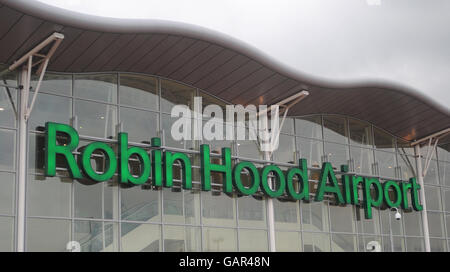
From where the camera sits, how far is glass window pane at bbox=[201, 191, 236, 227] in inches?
728

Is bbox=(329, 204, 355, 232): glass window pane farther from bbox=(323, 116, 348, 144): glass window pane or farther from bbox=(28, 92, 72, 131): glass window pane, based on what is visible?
bbox=(28, 92, 72, 131): glass window pane

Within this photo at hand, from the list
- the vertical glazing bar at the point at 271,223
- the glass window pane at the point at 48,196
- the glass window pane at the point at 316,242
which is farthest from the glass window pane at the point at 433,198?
the glass window pane at the point at 48,196

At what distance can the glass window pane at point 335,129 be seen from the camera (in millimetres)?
22672

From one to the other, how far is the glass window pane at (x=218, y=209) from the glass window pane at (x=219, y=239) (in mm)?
208

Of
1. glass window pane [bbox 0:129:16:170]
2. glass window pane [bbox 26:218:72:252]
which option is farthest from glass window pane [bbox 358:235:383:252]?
glass window pane [bbox 0:129:16:170]

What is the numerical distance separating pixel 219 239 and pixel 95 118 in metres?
5.10

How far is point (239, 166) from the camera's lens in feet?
63.1

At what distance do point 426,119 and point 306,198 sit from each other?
6372mm

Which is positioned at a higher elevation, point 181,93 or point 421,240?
point 181,93
